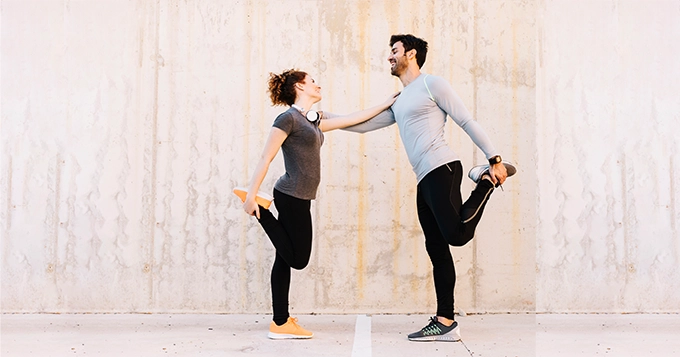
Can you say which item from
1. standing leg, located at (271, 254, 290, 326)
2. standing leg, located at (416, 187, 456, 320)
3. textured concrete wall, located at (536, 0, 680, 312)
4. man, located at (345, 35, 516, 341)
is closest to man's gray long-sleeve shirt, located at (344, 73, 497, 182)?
man, located at (345, 35, 516, 341)

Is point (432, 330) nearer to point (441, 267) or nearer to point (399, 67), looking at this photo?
point (441, 267)

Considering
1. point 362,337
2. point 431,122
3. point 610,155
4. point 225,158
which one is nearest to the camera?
point 431,122

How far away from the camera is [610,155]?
4.61 meters

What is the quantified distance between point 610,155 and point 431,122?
6.85 feet

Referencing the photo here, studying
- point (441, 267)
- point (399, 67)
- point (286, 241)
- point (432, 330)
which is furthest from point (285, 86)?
point (432, 330)

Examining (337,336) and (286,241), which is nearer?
(286,241)

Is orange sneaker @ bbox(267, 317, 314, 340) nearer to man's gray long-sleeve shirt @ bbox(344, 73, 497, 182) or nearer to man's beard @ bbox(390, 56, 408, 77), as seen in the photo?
man's gray long-sleeve shirt @ bbox(344, 73, 497, 182)

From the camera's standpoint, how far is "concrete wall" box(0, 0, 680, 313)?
4.36 meters

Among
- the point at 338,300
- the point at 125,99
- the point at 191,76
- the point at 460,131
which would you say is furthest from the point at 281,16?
the point at 338,300

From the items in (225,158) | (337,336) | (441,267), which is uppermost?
(225,158)

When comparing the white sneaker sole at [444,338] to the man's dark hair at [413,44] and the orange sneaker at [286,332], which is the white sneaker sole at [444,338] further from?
the man's dark hair at [413,44]

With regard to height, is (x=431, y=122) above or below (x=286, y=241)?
above

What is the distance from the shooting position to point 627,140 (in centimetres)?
460

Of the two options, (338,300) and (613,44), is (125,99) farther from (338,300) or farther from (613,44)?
(613,44)
